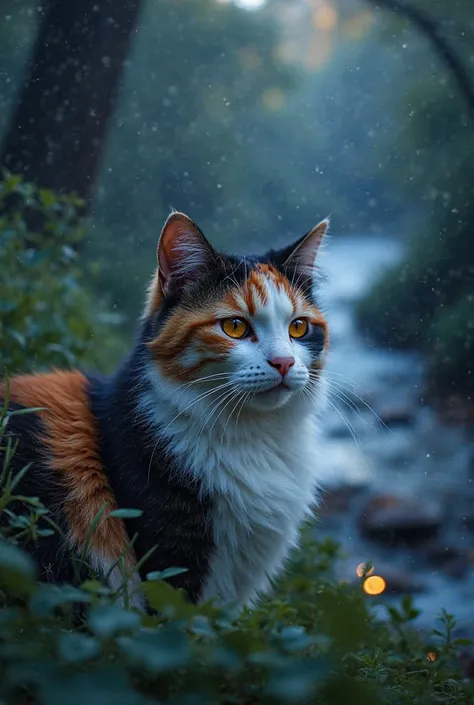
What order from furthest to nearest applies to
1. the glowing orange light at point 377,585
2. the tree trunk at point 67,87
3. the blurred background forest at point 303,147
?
the blurred background forest at point 303,147 < the tree trunk at point 67,87 < the glowing orange light at point 377,585

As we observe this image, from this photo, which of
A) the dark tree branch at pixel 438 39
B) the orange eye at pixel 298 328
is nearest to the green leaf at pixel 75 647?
the orange eye at pixel 298 328

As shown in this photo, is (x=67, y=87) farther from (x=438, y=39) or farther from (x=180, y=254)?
(x=438, y=39)

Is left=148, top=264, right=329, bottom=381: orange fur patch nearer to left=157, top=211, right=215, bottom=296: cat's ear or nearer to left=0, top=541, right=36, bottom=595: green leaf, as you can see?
left=157, top=211, right=215, bottom=296: cat's ear

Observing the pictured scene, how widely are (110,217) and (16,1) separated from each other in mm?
1342

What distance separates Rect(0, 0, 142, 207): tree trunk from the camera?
9.64 ft

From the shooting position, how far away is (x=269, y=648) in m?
0.85

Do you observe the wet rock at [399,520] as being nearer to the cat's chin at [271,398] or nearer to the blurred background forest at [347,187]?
the blurred background forest at [347,187]

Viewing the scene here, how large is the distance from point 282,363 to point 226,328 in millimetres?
148

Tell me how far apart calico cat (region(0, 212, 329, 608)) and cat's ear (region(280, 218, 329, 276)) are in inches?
1.8

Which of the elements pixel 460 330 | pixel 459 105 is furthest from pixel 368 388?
pixel 459 105

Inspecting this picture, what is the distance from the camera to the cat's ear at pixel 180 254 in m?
1.55

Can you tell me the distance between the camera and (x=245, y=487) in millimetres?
1548

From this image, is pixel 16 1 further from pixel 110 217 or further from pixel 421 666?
pixel 421 666

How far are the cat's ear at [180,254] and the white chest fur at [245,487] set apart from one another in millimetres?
257
